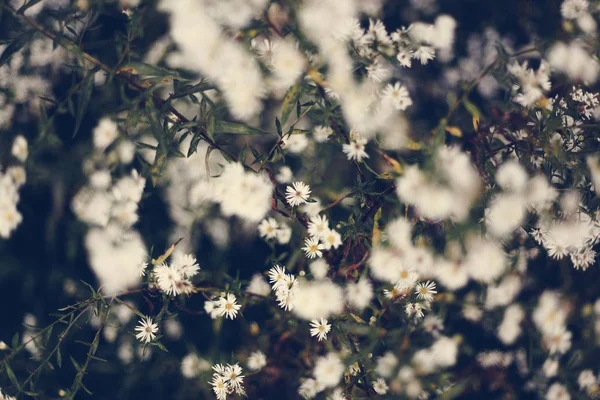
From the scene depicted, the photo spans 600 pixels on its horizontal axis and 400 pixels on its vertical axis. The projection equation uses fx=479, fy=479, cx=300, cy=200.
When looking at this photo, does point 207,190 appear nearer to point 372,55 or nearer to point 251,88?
point 251,88

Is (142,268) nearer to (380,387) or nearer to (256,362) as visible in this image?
(256,362)

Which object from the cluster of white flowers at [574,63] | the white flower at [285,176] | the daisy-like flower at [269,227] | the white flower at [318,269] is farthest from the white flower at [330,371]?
the cluster of white flowers at [574,63]

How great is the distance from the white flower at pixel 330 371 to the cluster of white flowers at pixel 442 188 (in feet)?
1.25

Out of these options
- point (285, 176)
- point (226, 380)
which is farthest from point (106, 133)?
point (226, 380)

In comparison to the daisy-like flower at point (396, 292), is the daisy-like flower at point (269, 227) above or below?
above

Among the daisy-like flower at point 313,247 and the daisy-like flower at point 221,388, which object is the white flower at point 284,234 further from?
the daisy-like flower at point 221,388

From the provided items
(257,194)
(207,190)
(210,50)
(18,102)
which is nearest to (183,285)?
(257,194)

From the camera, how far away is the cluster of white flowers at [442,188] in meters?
0.85

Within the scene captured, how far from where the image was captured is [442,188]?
2.80ft

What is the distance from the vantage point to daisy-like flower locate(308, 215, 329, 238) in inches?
37.5

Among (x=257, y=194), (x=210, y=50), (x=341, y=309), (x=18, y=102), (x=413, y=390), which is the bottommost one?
(x=413, y=390)

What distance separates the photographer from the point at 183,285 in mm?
918

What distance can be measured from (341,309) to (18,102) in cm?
107

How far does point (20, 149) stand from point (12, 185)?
108 mm
